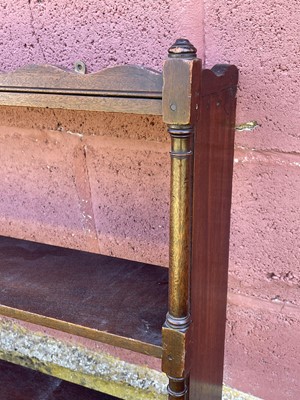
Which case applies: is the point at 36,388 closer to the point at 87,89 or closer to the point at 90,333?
the point at 90,333

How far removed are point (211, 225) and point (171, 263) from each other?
0.44 ft

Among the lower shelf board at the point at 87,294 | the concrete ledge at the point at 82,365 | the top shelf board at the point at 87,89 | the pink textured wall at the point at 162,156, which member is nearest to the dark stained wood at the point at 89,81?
the top shelf board at the point at 87,89

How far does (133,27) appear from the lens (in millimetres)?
888

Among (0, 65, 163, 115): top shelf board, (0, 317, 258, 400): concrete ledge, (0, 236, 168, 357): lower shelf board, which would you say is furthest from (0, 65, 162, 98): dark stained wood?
(0, 317, 258, 400): concrete ledge

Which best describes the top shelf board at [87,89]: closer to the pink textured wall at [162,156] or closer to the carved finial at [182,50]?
the carved finial at [182,50]

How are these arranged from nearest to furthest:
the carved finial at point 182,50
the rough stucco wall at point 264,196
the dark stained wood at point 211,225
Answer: the carved finial at point 182,50 → the dark stained wood at point 211,225 → the rough stucco wall at point 264,196

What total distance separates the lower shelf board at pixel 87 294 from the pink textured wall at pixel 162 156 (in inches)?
2.4

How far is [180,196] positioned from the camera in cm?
64

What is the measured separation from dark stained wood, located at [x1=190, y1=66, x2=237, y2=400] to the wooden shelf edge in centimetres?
7

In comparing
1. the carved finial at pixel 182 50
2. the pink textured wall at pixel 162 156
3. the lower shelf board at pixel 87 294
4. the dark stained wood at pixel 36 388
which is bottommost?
the dark stained wood at pixel 36 388

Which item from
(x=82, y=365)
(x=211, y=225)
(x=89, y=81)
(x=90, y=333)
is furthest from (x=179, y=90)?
(x=82, y=365)

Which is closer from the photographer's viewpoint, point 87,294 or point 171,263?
point 171,263

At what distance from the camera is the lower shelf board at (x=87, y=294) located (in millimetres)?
780

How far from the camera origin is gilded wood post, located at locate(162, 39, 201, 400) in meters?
0.57
